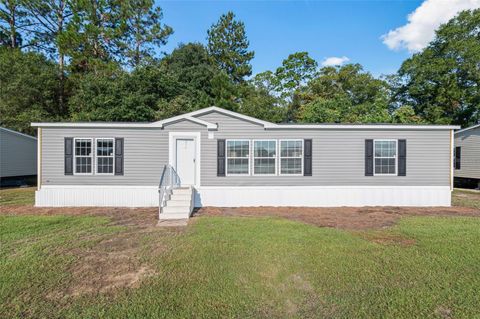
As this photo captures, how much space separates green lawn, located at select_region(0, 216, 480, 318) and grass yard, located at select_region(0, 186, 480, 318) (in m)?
0.02

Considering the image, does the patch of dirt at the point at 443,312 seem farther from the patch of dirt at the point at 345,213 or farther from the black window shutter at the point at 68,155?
the black window shutter at the point at 68,155

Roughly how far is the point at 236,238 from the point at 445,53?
25753 mm

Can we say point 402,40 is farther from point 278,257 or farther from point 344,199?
point 278,257

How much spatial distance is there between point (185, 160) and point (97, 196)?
3.52m

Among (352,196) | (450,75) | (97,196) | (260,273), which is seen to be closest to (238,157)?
(352,196)

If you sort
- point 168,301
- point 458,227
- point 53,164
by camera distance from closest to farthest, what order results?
point 168,301
point 458,227
point 53,164

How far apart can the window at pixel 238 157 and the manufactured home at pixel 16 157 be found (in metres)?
14.8

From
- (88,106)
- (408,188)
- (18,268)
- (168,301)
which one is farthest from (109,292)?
(88,106)

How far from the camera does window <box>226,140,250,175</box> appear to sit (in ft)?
31.4

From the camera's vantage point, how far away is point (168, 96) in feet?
63.7

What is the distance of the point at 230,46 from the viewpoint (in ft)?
86.8

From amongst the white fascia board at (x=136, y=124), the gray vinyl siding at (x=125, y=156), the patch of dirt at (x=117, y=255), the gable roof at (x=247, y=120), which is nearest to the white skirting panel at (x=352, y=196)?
the gable roof at (x=247, y=120)

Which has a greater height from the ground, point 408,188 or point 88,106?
point 88,106

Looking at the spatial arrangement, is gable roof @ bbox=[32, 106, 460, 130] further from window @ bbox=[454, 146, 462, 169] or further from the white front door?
window @ bbox=[454, 146, 462, 169]
